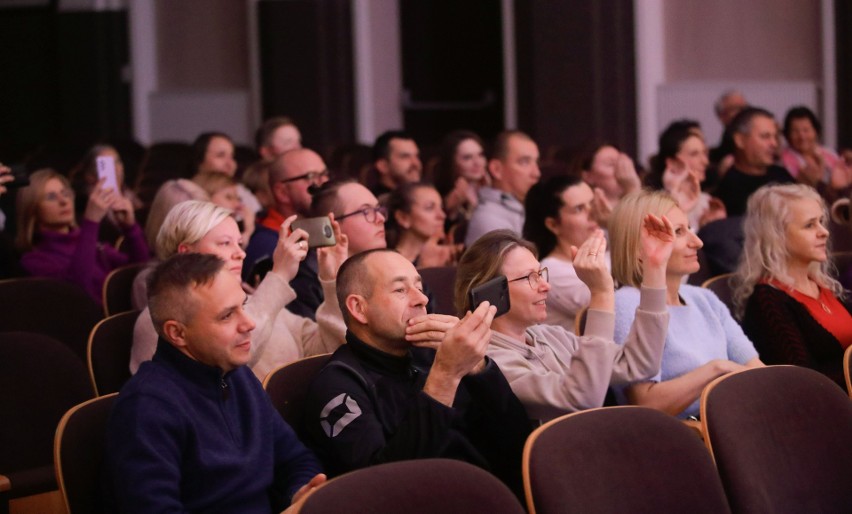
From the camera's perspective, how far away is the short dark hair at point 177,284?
7.91 feet

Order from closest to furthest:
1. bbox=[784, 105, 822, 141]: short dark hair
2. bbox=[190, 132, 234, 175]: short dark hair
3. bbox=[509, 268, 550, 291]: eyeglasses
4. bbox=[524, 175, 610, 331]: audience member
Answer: bbox=[509, 268, 550, 291]: eyeglasses < bbox=[524, 175, 610, 331]: audience member < bbox=[190, 132, 234, 175]: short dark hair < bbox=[784, 105, 822, 141]: short dark hair

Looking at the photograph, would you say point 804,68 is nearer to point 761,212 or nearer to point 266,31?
point 266,31

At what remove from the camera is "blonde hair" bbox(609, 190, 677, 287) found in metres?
3.29

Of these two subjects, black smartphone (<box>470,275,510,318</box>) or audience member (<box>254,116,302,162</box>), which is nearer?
black smartphone (<box>470,275,510,318</box>)

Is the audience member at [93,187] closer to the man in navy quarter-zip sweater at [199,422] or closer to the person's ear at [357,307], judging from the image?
the person's ear at [357,307]

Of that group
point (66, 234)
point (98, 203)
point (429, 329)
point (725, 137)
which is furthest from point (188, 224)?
point (725, 137)

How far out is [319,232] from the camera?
338cm

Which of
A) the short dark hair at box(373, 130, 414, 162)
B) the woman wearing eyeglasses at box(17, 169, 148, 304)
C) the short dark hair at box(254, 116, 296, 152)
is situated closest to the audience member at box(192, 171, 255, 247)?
the woman wearing eyeglasses at box(17, 169, 148, 304)

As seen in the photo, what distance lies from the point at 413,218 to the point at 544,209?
53 cm

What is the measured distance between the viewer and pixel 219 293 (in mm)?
2426

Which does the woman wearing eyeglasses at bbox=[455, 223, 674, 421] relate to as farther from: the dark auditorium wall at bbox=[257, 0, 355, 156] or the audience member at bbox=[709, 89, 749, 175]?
the dark auditorium wall at bbox=[257, 0, 355, 156]

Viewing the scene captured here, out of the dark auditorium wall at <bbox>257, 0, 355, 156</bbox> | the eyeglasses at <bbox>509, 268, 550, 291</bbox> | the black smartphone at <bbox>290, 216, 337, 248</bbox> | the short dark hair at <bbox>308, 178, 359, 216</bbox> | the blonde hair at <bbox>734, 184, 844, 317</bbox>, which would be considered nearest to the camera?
the eyeglasses at <bbox>509, 268, 550, 291</bbox>

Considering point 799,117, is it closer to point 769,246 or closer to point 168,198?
point 769,246

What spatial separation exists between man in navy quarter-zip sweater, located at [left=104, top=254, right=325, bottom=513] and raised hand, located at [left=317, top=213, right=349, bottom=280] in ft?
2.79
